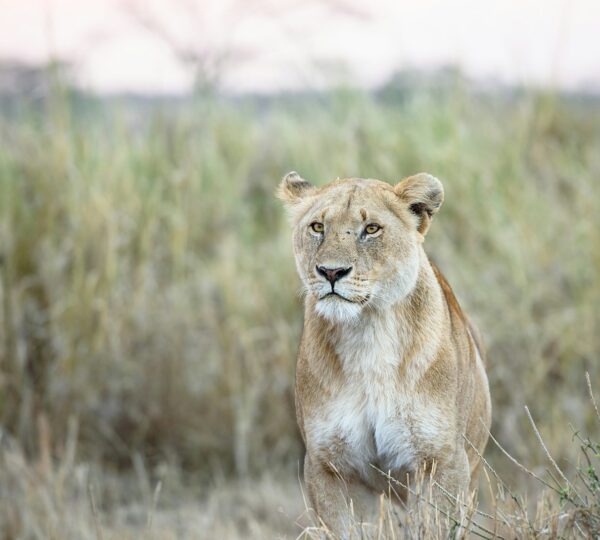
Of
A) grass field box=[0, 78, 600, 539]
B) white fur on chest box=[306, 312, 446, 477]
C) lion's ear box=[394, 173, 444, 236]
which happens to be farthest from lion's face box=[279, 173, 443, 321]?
grass field box=[0, 78, 600, 539]

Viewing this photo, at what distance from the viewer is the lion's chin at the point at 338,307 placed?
367 cm

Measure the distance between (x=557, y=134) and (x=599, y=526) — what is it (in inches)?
271

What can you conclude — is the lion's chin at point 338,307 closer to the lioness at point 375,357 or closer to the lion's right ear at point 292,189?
the lioness at point 375,357

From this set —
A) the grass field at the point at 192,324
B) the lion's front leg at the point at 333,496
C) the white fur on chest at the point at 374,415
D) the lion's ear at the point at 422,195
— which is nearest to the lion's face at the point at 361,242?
the lion's ear at the point at 422,195

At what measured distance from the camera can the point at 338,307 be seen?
368 cm

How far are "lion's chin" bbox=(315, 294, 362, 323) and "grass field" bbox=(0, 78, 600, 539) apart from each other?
2884 millimetres

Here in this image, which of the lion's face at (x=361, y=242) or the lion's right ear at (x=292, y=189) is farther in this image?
the lion's right ear at (x=292, y=189)

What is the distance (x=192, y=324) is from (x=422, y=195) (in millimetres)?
4066

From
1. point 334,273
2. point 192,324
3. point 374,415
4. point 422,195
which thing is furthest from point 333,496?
point 192,324

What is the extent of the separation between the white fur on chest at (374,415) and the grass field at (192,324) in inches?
101

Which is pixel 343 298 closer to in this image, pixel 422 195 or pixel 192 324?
pixel 422 195

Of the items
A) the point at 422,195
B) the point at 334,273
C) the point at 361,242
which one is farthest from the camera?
the point at 422,195

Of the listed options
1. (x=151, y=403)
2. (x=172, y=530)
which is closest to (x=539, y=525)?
(x=172, y=530)

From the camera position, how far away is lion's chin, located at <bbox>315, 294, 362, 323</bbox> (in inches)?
144
